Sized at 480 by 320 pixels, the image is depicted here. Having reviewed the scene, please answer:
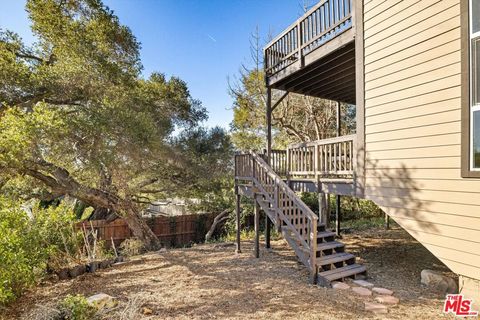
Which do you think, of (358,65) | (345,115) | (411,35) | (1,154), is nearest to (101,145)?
(1,154)

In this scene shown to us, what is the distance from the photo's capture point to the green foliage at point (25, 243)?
367 cm

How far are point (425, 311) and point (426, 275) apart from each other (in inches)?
48.8

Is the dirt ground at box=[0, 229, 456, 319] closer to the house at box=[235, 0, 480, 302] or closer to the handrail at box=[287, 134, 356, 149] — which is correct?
the house at box=[235, 0, 480, 302]

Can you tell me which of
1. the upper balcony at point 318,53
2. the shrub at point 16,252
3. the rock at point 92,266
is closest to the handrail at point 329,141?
the upper balcony at point 318,53

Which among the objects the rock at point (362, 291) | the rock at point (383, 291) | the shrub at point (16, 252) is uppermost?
the shrub at point (16, 252)

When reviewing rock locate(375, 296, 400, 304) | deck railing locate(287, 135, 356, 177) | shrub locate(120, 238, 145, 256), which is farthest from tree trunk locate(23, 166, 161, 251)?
rock locate(375, 296, 400, 304)

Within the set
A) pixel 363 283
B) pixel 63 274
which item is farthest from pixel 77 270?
pixel 363 283

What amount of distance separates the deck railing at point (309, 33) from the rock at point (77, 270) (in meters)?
6.34

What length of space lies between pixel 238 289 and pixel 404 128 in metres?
3.70

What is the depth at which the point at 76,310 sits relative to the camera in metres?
3.21

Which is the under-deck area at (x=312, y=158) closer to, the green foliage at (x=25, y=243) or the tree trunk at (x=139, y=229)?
the green foliage at (x=25, y=243)

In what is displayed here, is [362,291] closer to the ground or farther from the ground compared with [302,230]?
closer to the ground

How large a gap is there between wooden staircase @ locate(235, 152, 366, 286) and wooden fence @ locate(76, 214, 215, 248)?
23.2 feet

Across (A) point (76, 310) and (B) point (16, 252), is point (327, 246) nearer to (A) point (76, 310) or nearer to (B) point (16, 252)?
(A) point (76, 310)
